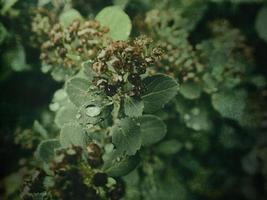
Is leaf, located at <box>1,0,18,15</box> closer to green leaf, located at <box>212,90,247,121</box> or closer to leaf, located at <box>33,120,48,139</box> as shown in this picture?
leaf, located at <box>33,120,48,139</box>

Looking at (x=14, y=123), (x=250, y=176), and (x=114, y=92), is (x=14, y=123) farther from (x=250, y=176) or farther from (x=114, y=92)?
(x=250, y=176)

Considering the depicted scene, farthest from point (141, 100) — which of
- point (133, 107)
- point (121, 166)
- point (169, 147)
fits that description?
point (169, 147)

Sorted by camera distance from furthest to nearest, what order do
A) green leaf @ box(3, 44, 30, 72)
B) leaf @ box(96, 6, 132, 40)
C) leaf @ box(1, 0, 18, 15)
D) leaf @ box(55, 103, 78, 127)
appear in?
green leaf @ box(3, 44, 30, 72), leaf @ box(1, 0, 18, 15), leaf @ box(96, 6, 132, 40), leaf @ box(55, 103, 78, 127)

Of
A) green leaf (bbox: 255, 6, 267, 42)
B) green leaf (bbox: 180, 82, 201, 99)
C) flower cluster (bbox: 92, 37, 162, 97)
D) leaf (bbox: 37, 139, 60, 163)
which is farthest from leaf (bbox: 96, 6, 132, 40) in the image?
green leaf (bbox: 255, 6, 267, 42)

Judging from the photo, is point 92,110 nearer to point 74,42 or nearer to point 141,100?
point 141,100

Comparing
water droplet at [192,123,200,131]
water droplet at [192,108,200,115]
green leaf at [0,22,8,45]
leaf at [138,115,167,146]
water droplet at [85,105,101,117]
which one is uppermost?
green leaf at [0,22,8,45]

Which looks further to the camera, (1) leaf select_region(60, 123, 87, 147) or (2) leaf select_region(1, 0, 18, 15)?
(2) leaf select_region(1, 0, 18, 15)
